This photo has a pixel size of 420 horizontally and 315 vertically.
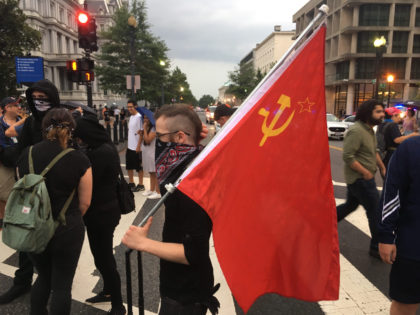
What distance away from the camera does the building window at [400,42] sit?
151 ft

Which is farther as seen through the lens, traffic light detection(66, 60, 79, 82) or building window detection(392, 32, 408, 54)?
building window detection(392, 32, 408, 54)

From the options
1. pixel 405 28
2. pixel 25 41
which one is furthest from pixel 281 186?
pixel 405 28

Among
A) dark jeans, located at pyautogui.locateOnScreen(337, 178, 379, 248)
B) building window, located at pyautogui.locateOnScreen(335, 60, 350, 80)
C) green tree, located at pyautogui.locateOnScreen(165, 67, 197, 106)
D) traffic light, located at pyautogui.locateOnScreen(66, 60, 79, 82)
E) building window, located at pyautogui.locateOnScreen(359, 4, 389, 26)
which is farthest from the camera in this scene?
building window, located at pyautogui.locateOnScreen(335, 60, 350, 80)

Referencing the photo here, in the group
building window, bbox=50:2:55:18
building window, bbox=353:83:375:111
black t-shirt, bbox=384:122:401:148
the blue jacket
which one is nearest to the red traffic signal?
black t-shirt, bbox=384:122:401:148

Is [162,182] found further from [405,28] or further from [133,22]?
[405,28]

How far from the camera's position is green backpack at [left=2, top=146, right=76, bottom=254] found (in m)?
2.06

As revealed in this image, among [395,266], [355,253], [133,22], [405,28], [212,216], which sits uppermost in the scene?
[405,28]

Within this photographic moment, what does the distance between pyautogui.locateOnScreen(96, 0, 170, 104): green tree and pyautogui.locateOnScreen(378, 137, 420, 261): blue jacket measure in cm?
3006

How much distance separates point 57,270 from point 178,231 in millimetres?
1219

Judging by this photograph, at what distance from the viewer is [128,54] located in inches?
1204

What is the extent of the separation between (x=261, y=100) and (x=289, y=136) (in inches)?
9.8

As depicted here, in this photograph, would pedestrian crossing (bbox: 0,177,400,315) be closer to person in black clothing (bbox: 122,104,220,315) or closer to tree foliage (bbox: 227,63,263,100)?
person in black clothing (bbox: 122,104,220,315)

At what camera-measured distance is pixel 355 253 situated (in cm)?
427

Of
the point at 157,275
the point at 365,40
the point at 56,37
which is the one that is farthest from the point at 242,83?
the point at 157,275
